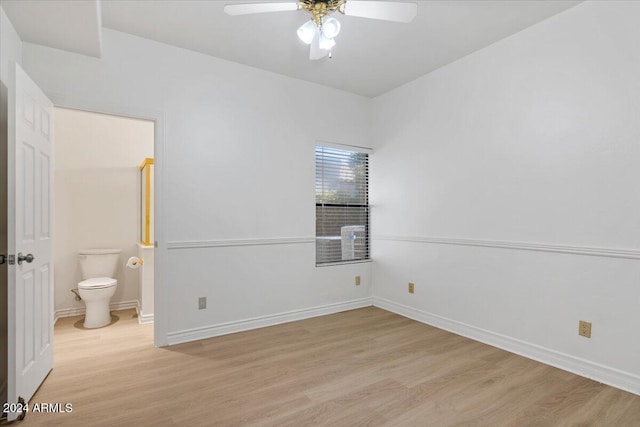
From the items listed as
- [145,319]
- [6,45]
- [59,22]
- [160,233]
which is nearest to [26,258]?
[160,233]

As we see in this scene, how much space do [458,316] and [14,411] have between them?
11.0 ft

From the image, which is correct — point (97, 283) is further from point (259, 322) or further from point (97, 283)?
point (259, 322)

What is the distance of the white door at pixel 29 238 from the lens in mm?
1804

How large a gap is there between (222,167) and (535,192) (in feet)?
9.06

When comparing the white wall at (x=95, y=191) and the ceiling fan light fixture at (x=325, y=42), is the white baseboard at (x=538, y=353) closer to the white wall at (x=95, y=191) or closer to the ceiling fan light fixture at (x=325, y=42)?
the ceiling fan light fixture at (x=325, y=42)

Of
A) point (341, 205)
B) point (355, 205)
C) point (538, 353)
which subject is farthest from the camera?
point (355, 205)

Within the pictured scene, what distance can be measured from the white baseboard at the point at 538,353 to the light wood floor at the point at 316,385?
0.08 m

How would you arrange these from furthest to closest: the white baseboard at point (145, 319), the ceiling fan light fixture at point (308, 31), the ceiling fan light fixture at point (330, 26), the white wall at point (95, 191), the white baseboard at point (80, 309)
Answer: the white wall at point (95, 191)
the white baseboard at point (80, 309)
the white baseboard at point (145, 319)
the ceiling fan light fixture at point (308, 31)
the ceiling fan light fixture at point (330, 26)

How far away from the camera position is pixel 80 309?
12.6 ft

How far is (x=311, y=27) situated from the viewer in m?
2.04

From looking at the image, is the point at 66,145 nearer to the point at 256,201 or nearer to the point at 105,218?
the point at 105,218

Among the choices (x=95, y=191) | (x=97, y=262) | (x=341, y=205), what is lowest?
(x=97, y=262)

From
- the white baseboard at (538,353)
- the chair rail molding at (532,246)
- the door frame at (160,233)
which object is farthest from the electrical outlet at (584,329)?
the door frame at (160,233)

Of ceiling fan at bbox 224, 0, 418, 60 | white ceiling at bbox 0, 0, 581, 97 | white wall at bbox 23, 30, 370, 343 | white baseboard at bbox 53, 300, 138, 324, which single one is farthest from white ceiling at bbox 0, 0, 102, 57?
white baseboard at bbox 53, 300, 138, 324
